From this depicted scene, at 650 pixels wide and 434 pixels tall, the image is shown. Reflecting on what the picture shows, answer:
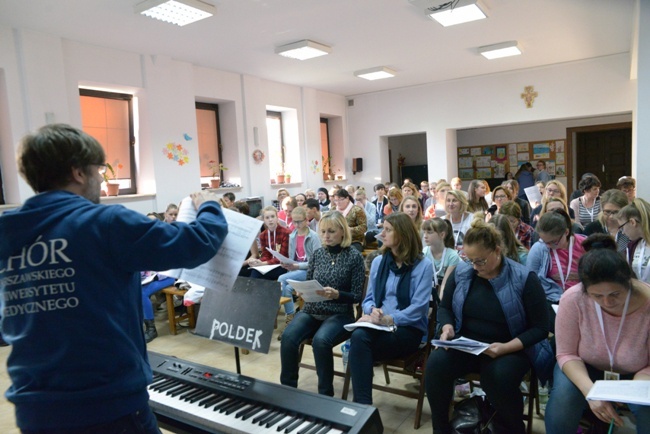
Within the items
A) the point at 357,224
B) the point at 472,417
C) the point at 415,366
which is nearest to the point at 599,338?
the point at 472,417

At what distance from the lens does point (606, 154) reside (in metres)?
10.6

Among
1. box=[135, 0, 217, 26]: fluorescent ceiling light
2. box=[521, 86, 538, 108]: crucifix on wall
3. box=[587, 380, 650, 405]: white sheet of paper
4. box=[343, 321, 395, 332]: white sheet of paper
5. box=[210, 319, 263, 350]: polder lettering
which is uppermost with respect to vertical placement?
box=[135, 0, 217, 26]: fluorescent ceiling light

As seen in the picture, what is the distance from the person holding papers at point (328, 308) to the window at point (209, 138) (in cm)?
546

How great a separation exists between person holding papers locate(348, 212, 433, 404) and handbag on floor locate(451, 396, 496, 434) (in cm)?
48

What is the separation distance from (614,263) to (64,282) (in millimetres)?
1874

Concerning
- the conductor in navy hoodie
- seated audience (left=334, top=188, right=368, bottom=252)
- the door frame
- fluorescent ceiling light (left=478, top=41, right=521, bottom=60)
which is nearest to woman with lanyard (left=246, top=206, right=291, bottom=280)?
A: seated audience (left=334, top=188, right=368, bottom=252)

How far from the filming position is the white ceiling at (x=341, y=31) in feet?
16.8

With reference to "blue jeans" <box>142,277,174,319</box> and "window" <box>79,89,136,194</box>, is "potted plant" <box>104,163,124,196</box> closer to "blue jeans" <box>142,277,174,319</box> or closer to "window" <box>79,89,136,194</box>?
"window" <box>79,89,136,194</box>

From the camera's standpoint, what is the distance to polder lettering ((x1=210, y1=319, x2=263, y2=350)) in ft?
5.54

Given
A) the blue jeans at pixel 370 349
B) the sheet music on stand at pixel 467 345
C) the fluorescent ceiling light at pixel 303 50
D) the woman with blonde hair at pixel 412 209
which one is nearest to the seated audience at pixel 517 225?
the woman with blonde hair at pixel 412 209

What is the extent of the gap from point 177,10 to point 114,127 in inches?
100

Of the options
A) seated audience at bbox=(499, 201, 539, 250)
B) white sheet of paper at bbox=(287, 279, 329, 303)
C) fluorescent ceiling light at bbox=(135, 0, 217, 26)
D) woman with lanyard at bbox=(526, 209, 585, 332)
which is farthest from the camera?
fluorescent ceiling light at bbox=(135, 0, 217, 26)

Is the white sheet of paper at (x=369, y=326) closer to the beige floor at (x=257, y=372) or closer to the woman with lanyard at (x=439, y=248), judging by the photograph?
the beige floor at (x=257, y=372)

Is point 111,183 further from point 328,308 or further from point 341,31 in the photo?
point 328,308
